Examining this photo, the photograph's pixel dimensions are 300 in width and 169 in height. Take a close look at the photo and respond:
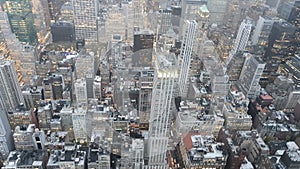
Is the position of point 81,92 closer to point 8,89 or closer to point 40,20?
point 8,89

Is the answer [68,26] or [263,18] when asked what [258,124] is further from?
[68,26]

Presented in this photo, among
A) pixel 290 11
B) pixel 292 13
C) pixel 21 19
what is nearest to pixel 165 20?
pixel 21 19

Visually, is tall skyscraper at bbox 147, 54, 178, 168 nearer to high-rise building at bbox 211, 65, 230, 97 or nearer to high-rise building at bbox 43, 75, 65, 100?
high-rise building at bbox 211, 65, 230, 97

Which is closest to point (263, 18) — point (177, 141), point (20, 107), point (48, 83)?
point (177, 141)

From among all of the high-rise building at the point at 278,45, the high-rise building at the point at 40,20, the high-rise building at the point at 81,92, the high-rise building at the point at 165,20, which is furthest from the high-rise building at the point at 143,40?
the high-rise building at the point at 40,20

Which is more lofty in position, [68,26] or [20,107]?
[68,26]

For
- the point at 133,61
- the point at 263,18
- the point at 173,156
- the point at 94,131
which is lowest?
the point at 173,156

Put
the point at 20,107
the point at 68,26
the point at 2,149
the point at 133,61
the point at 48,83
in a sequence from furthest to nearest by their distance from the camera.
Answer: the point at 68,26 → the point at 133,61 → the point at 48,83 → the point at 20,107 → the point at 2,149
